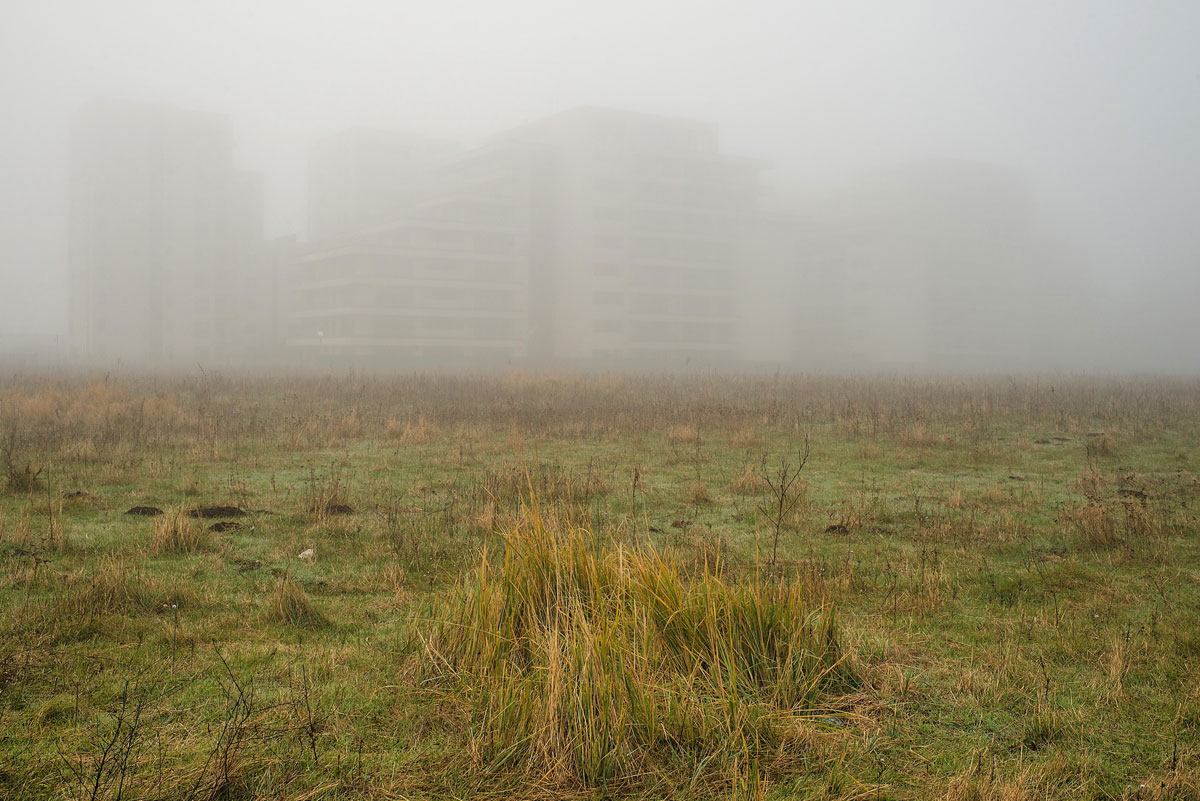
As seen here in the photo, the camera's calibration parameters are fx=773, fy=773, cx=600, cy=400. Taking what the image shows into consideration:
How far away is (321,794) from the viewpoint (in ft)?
11.0

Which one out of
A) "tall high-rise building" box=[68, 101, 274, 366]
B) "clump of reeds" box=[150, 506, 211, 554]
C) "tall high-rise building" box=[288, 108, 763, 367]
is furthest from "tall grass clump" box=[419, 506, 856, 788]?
"tall high-rise building" box=[68, 101, 274, 366]

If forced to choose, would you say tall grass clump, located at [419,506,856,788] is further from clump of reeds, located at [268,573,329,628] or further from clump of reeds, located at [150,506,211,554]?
clump of reeds, located at [150,506,211,554]

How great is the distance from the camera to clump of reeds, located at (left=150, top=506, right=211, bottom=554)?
286 inches

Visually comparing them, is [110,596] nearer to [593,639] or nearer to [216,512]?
Answer: [216,512]

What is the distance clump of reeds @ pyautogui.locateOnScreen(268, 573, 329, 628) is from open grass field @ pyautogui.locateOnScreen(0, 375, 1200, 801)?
0.05 metres

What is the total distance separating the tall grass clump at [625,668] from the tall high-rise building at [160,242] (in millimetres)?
80865

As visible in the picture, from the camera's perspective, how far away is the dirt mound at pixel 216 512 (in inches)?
349

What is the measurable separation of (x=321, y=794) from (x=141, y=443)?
41.9 ft

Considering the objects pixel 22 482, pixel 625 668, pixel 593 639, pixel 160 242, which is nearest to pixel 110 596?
pixel 593 639

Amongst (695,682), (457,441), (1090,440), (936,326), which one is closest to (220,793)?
(695,682)

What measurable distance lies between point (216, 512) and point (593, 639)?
6755 mm

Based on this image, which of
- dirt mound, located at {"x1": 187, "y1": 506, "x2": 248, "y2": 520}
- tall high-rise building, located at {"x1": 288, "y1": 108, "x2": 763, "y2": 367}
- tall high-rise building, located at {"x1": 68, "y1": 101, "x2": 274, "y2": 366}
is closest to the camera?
dirt mound, located at {"x1": 187, "y1": 506, "x2": 248, "y2": 520}

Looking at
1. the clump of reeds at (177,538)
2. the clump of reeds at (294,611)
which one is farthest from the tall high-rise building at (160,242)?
the clump of reeds at (294,611)

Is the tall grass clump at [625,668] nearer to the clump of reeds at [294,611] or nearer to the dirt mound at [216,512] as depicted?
the clump of reeds at [294,611]
